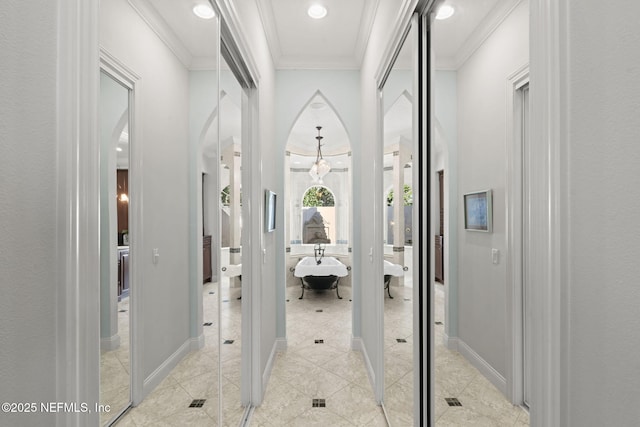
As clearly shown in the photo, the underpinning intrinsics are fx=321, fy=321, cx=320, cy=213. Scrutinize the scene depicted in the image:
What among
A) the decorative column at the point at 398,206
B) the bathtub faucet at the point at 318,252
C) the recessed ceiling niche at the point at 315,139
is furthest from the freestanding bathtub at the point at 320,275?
the decorative column at the point at 398,206

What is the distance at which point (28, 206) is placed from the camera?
19.9 inches

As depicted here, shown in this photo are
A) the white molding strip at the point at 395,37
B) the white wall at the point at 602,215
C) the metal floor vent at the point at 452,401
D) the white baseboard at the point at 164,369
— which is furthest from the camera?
the white molding strip at the point at 395,37

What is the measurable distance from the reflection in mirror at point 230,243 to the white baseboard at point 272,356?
1.23 ft

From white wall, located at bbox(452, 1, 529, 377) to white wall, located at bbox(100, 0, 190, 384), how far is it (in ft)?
3.09

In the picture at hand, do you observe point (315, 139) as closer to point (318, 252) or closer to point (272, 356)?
point (318, 252)

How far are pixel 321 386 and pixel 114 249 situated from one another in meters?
2.43

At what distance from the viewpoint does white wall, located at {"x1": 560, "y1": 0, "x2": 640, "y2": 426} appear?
18.2 inches

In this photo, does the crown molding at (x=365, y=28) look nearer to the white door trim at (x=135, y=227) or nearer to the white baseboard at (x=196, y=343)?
the white door trim at (x=135, y=227)

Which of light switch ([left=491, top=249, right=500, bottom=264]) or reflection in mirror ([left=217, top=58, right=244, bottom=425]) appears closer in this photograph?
light switch ([left=491, top=249, right=500, bottom=264])

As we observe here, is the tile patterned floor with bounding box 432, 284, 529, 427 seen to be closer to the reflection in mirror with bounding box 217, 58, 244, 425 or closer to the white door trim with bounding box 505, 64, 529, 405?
the white door trim with bounding box 505, 64, 529, 405

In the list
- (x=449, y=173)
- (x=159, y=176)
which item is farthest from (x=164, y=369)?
(x=449, y=173)

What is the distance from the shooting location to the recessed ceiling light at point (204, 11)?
1336 mm

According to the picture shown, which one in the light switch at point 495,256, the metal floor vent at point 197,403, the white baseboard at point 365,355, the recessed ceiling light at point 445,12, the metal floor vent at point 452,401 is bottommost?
the white baseboard at point 365,355

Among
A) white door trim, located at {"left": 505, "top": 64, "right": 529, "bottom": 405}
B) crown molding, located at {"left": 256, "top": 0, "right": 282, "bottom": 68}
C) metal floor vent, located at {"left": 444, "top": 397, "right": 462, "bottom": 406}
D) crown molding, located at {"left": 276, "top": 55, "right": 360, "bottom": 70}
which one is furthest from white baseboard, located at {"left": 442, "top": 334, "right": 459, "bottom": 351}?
crown molding, located at {"left": 276, "top": 55, "right": 360, "bottom": 70}
